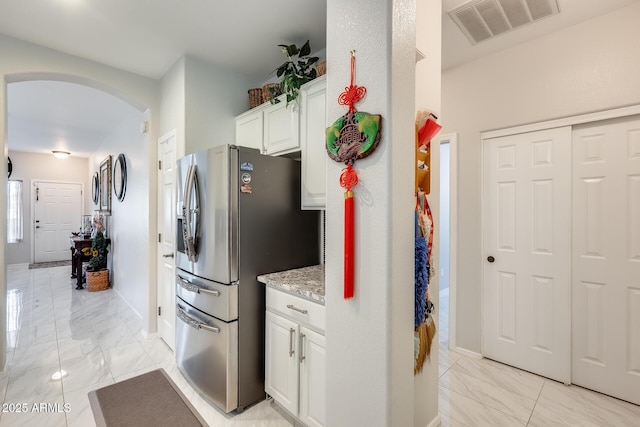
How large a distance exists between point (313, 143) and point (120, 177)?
150 inches

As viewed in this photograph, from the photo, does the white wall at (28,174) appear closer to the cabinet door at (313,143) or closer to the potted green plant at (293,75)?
the potted green plant at (293,75)

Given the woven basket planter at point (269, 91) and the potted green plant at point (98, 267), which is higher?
the woven basket planter at point (269, 91)

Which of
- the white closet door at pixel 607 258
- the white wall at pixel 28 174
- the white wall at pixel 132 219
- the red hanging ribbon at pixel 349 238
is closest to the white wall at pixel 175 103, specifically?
the white wall at pixel 132 219

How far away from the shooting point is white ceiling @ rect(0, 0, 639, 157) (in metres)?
1.97

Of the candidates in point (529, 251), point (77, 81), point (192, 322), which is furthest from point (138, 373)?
point (529, 251)

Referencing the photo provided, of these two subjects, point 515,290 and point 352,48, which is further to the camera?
point 515,290

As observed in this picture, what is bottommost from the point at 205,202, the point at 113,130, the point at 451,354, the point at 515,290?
the point at 451,354

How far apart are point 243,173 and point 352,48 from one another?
104 cm

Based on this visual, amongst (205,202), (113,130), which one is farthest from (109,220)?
(205,202)

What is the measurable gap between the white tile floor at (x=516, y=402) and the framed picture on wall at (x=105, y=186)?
5806 millimetres

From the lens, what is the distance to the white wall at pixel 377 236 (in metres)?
1.07

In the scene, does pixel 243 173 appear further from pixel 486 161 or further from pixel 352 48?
pixel 486 161

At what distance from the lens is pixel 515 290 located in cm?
242

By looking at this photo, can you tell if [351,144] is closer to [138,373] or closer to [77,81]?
[138,373]
